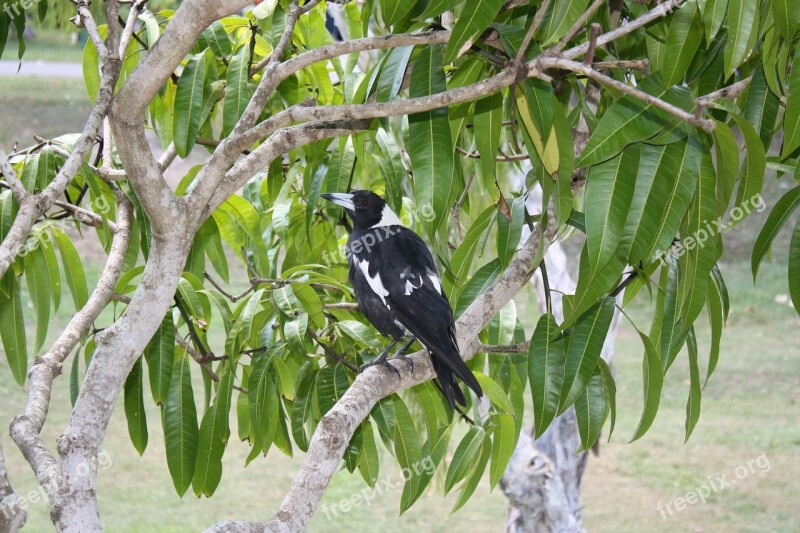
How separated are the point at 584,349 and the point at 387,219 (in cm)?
92

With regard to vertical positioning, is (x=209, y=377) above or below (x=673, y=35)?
below

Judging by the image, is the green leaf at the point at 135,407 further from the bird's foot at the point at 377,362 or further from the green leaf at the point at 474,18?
the green leaf at the point at 474,18

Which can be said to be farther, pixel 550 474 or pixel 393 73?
pixel 550 474

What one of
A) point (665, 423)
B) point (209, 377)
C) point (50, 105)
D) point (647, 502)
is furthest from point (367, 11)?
point (50, 105)

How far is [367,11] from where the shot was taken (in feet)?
5.26

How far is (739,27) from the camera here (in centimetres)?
115

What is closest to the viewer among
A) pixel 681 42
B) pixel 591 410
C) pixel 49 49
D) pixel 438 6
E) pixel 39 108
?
pixel 438 6

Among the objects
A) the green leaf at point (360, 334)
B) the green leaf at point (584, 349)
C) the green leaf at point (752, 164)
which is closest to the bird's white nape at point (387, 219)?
the green leaf at point (360, 334)

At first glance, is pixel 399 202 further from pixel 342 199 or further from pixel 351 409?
A: pixel 351 409

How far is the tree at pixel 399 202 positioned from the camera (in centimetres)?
116

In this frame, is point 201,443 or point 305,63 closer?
point 305,63

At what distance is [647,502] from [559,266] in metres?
1.56

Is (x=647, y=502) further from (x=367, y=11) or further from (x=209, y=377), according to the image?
(x=367, y=11)

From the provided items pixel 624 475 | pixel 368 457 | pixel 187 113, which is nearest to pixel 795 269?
pixel 368 457
